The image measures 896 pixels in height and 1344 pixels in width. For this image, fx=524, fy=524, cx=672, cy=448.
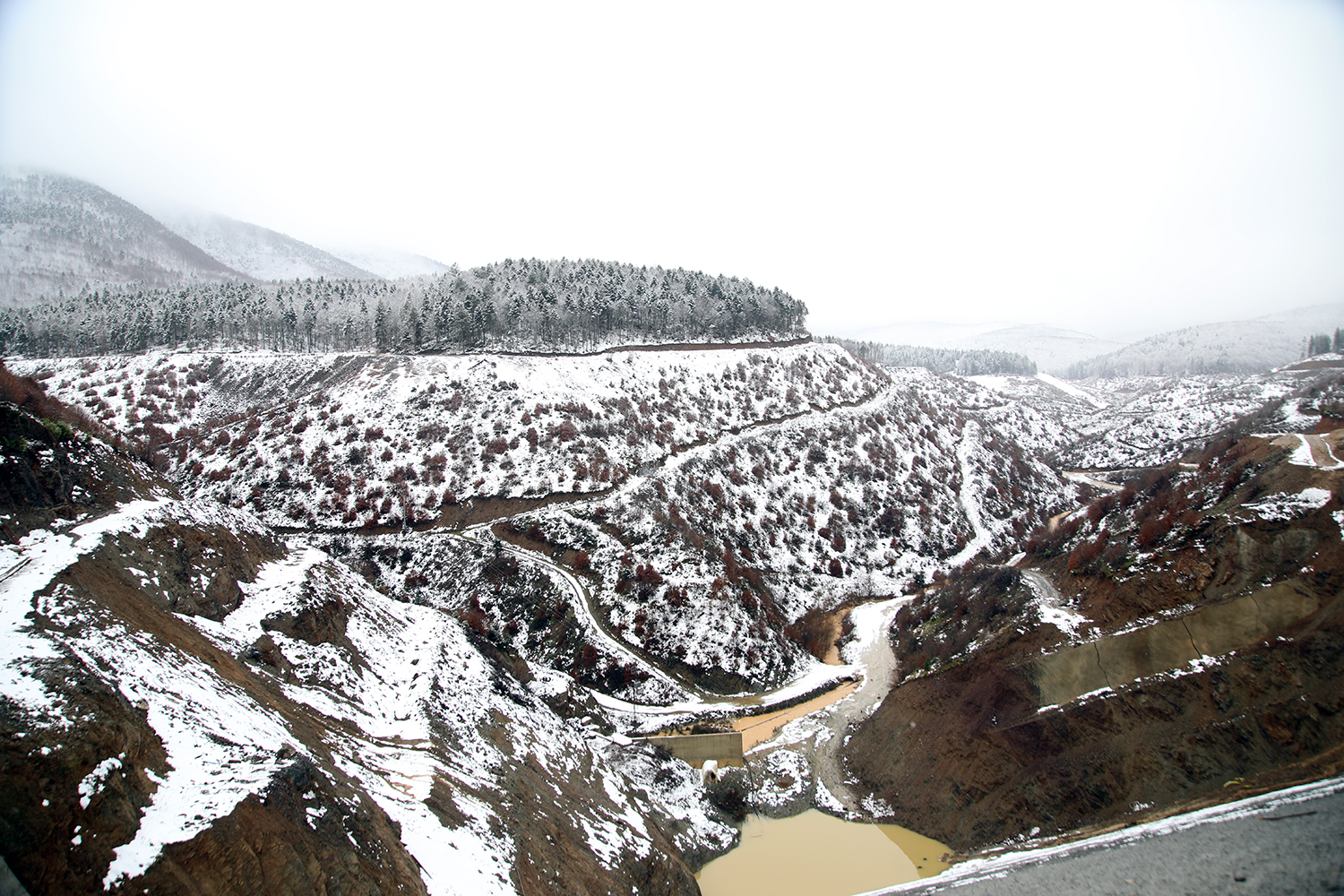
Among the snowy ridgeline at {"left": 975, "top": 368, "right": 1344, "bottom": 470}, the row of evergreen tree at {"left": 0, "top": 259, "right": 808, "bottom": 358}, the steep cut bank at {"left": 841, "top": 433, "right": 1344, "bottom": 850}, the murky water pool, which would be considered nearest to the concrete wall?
the murky water pool

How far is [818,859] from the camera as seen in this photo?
82.9 ft

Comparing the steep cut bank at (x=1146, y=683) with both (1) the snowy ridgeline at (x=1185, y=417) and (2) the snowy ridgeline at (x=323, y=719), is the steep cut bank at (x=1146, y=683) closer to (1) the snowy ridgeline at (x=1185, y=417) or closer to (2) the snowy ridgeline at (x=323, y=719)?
(2) the snowy ridgeline at (x=323, y=719)

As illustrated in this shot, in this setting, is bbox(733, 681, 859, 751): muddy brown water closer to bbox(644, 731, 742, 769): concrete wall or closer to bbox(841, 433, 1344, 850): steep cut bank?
bbox(644, 731, 742, 769): concrete wall

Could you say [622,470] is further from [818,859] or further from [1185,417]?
[1185,417]

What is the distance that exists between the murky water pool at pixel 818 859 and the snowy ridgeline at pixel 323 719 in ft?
5.57

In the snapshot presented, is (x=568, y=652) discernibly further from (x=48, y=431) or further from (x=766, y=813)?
(x=48, y=431)

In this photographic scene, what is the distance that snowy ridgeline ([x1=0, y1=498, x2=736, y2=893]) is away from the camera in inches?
465

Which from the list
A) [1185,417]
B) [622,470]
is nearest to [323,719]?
[622,470]

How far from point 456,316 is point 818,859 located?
239ft

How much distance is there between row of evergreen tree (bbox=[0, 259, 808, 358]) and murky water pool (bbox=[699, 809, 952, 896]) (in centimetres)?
6327

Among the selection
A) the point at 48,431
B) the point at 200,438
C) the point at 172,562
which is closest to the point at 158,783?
the point at 172,562

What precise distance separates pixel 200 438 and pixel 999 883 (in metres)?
76.1

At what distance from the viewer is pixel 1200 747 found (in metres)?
20.2

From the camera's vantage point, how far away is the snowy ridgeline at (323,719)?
11805mm
